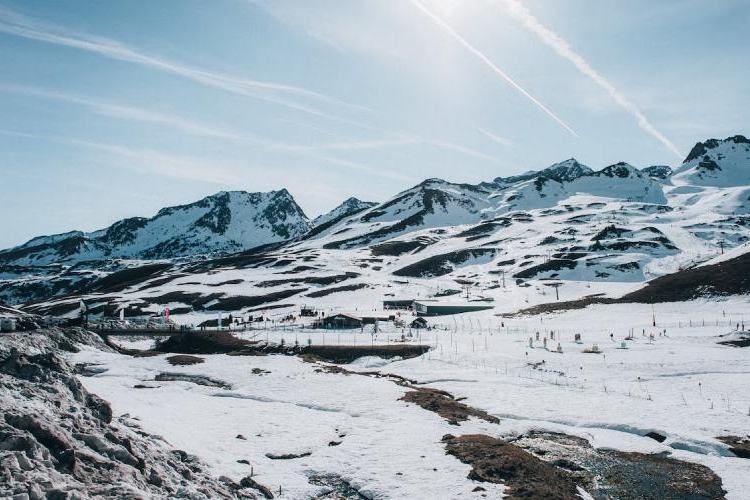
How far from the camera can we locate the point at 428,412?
4034cm

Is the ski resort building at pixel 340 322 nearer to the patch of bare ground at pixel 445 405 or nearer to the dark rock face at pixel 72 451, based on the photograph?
the patch of bare ground at pixel 445 405

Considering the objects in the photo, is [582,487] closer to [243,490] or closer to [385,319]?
[243,490]

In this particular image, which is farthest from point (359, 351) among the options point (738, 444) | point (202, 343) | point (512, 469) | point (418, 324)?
point (738, 444)

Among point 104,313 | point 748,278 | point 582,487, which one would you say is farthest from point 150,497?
point 104,313

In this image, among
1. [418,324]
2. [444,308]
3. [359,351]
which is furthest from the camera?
[444,308]

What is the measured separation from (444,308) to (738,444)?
89.0 meters

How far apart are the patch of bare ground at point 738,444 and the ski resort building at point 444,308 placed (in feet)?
281

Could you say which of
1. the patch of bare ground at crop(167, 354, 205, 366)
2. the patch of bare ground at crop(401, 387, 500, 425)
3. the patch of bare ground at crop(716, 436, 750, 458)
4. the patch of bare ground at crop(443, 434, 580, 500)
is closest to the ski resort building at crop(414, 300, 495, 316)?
the patch of bare ground at crop(167, 354, 205, 366)

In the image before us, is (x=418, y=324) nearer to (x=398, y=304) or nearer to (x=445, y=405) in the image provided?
(x=398, y=304)

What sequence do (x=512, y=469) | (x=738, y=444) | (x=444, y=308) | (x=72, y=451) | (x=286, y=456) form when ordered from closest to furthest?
(x=72, y=451) → (x=512, y=469) → (x=286, y=456) → (x=738, y=444) → (x=444, y=308)

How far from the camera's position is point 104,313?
15325 centimetres

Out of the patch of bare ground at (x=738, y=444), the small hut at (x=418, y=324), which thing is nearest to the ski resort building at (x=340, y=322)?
the small hut at (x=418, y=324)

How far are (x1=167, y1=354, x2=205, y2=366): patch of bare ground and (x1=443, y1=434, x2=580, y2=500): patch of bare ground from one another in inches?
1631

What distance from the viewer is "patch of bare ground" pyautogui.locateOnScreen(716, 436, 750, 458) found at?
3129cm
